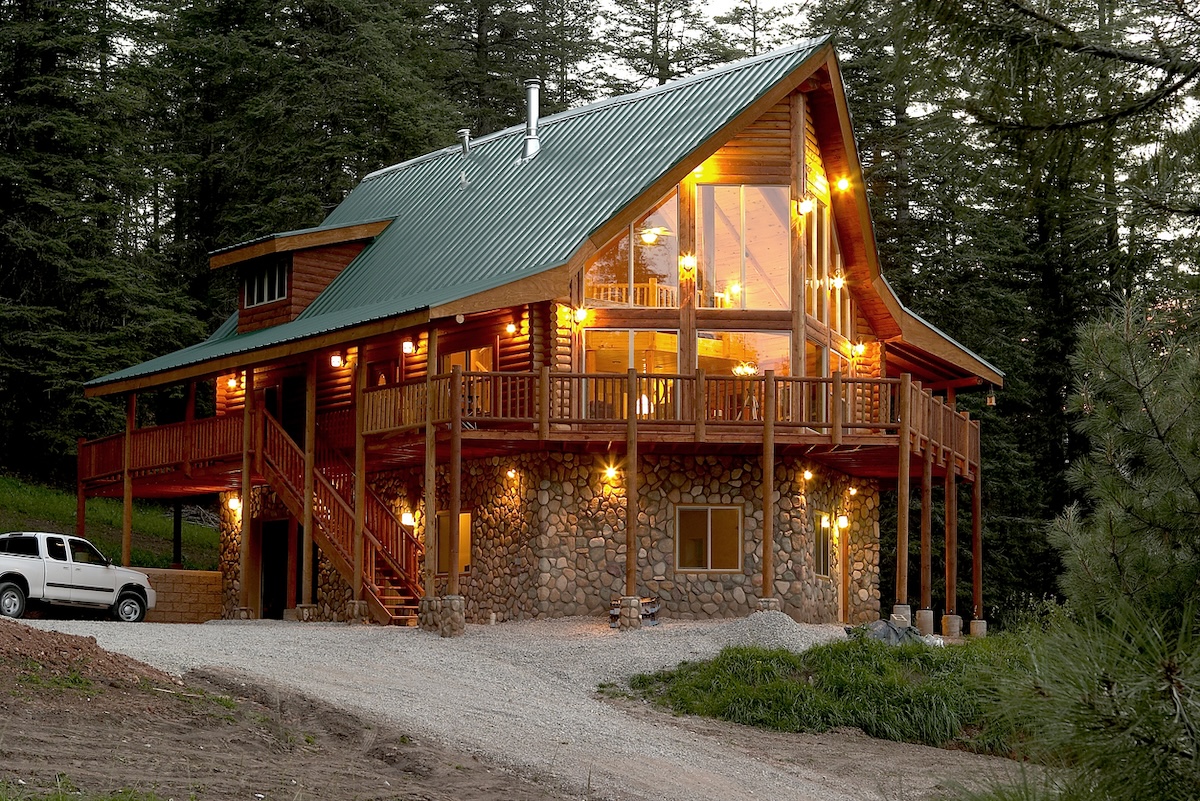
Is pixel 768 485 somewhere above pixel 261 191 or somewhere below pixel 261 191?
below

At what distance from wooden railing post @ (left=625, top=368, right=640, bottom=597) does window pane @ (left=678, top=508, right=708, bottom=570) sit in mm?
2091

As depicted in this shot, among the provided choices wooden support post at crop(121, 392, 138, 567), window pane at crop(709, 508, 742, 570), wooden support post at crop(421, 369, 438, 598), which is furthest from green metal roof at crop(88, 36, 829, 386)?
window pane at crop(709, 508, 742, 570)

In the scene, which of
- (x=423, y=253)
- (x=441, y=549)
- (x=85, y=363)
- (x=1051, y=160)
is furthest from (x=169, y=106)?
(x=1051, y=160)

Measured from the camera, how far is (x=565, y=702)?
54.5ft

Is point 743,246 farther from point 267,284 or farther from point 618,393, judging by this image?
point 267,284

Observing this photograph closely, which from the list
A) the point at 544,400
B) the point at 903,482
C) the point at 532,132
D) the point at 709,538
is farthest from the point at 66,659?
the point at 532,132

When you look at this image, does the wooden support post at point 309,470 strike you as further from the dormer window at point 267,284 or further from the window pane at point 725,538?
the window pane at point 725,538

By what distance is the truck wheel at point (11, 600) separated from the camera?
21.7 metres

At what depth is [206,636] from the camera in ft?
63.2

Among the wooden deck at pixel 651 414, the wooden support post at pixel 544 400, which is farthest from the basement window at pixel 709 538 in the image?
the wooden support post at pixel 544 400

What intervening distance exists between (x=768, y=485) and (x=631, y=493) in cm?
211

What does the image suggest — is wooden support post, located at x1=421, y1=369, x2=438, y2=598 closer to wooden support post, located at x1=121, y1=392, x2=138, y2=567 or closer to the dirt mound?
the dirt mound

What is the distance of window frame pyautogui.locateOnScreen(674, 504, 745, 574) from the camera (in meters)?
24.5

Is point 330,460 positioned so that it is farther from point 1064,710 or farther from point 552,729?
point 1064,710
